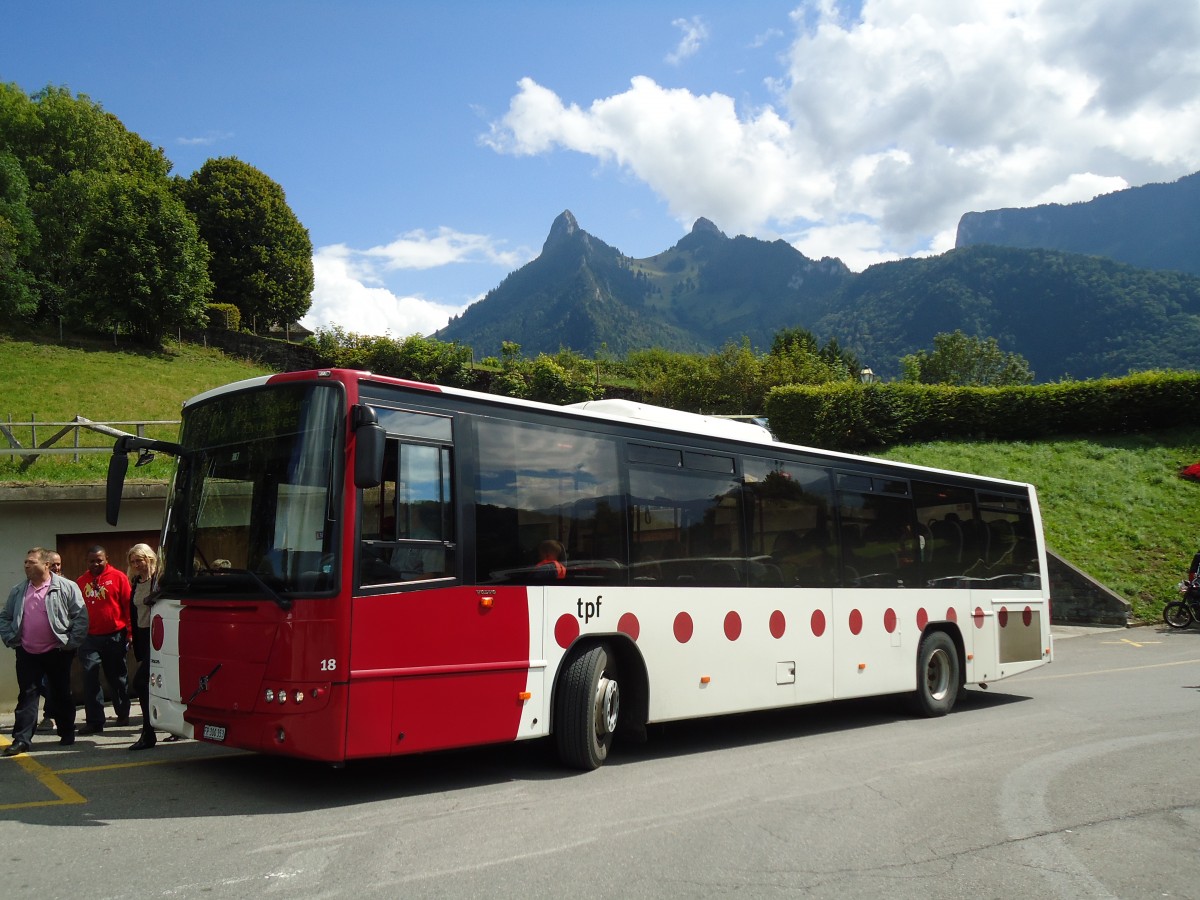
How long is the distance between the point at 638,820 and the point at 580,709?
156 centimetres

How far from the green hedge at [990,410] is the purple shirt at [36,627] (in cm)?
2645

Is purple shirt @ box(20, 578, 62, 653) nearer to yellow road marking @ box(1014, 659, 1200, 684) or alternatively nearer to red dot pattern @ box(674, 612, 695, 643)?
red dot pattern @ box(674, 612, 695, 643)

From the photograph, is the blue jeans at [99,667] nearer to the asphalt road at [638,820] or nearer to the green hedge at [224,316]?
the asphalt road at [638,820]

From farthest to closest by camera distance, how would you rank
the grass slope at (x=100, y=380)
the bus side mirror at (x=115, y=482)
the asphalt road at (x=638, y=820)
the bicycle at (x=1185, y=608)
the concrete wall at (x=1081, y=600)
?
1. the grass slope at (x=100, y=380)
2. the concrete wall at (x=1081, y=600)
3. the bicycle at (x=1185, y=608)
4. the bus side mirror at (x=115, y=482)
5. the asphalt road at (x=638, y=820)

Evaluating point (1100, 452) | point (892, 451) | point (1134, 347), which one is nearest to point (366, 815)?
point (892, 451)

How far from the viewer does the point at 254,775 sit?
7.56 m

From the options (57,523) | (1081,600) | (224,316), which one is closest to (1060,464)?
(1081,600)

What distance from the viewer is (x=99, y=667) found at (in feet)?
31.7

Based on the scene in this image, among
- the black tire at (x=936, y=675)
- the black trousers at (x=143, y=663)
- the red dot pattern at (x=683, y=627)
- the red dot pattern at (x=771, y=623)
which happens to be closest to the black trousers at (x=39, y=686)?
the black trousers at (x=143, y=663)

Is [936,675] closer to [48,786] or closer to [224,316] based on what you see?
[48,786]

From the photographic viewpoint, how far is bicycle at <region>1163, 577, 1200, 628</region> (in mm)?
21344

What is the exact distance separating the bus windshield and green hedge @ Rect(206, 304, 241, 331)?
50.0 metres

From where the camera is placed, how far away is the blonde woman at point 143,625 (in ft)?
28.9

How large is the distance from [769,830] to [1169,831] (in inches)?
106
